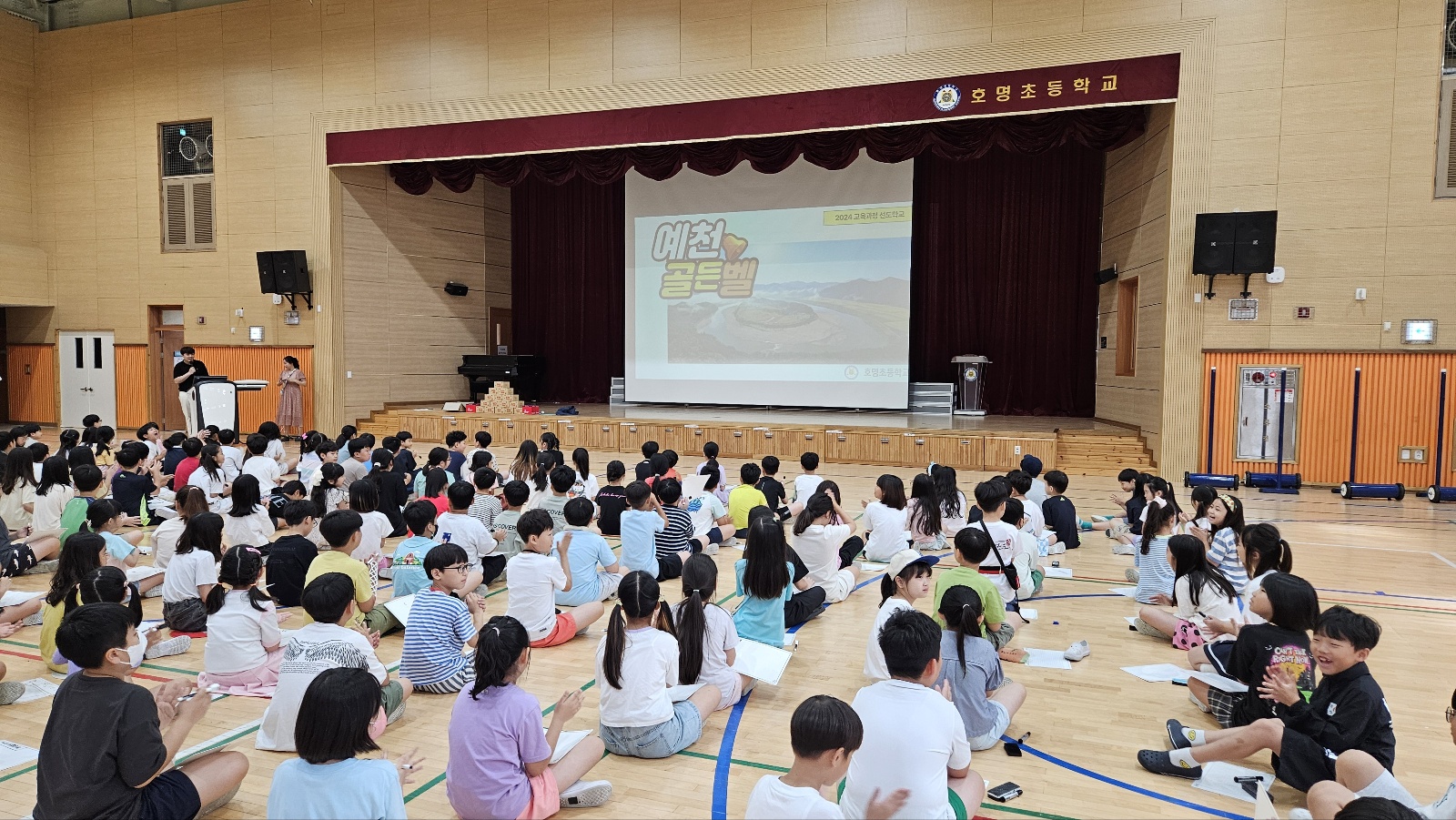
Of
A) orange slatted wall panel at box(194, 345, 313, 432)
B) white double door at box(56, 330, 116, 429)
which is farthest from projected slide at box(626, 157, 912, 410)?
white double door at box(56, 330, 116, 429)

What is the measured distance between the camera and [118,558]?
6.01 m

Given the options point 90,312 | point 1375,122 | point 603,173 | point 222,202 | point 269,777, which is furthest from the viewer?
point 90,312

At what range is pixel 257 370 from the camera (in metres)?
16.4

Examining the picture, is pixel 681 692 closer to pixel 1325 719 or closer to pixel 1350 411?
pixel 1325 719

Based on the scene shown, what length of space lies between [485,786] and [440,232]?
1655cm

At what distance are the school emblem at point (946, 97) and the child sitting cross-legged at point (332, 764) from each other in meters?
11.6

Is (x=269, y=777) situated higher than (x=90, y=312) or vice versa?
(x=90, y=312)

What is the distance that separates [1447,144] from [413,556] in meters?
12.2

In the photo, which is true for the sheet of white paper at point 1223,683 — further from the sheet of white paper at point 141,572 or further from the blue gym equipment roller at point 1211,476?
the blue gym equipment roller at point 1211,476

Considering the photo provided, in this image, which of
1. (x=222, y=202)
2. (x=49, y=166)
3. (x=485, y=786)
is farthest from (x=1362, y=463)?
(x=49, y=166)

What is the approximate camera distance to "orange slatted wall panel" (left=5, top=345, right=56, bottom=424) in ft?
59.1

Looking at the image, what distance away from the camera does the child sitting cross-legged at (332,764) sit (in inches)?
96.7

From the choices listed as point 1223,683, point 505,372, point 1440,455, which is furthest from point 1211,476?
point 505,372

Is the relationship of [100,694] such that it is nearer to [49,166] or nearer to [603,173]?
[603,173]
